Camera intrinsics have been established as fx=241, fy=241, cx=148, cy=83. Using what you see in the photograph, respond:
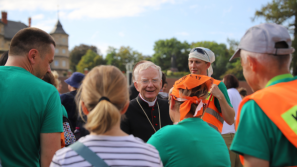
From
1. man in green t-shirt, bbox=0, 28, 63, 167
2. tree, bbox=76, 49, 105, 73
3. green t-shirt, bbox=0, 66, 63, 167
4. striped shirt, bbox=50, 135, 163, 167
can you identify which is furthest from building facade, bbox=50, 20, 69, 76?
striped shirt, bbox=50, 135, 163, 167

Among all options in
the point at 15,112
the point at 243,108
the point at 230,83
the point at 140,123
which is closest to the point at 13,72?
the point at 15,112

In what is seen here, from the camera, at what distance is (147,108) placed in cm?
311

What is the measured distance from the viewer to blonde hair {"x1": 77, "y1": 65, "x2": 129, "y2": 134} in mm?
1394

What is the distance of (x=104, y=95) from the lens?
146 centimetres

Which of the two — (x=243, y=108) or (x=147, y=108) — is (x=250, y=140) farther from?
(x=147, y=108)

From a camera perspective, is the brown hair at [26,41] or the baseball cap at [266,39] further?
the brown hair at [26,41]

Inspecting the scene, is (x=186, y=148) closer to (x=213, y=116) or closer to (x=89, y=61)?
(x=213, y=116)

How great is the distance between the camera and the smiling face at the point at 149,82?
10.1 feet

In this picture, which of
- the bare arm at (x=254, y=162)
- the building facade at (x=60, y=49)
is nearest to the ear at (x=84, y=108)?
the bare arm at (x=254, y=162)

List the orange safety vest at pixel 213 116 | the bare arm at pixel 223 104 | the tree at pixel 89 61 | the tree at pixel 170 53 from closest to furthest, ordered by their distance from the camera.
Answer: the bare arm at pixel 223 104
the orange safety vest at pixel 213 116
the tree at pixel 89 61
the tree at pixel 170 53

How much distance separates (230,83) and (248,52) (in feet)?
13.2

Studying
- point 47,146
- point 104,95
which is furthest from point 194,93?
point 47,146

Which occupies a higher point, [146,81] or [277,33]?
[277,33]

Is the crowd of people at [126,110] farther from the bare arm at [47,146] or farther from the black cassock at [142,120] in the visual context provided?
the black cassock at [142,120]
